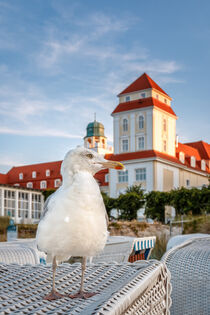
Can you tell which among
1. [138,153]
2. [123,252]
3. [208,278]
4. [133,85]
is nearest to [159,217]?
[138,153]

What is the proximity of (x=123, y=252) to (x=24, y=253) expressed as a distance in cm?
182

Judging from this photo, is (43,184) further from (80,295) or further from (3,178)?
(80,295)

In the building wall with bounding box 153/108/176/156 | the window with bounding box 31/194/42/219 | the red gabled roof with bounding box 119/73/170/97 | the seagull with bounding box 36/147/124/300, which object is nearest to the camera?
the seagull with bounding box 36/147/124/300

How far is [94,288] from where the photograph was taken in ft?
7.00

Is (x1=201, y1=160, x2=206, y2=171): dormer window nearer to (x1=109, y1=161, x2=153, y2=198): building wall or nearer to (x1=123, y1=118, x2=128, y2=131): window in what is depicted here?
(x1=109, y1=161, x2=153, y2=198): building wall

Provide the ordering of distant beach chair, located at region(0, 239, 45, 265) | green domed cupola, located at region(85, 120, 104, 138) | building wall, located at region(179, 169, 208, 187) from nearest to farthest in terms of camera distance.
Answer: distant beach chair, located at region(0, 239, 45, 265), building wall, located at region(179, 169, 208, 187), green domed cupola, located at region(85, 120, 104, 138)

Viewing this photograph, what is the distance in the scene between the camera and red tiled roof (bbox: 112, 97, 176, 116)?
41.5 m

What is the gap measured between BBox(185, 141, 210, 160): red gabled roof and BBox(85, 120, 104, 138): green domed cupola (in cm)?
1190

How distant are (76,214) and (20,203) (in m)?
45.5

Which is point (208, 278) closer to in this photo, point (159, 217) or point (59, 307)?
point (59, 307)

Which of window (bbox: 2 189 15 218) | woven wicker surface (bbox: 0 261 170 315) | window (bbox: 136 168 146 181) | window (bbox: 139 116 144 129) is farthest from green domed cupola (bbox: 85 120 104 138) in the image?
woven wicker surface (bbox: 0 261 170 315)

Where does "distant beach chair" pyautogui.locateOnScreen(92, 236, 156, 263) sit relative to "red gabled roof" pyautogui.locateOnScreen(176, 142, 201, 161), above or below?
below

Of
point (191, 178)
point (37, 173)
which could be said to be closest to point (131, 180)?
point (191, 178)

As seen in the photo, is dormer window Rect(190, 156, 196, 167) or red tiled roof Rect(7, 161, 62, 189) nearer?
dormer window Rect(190, 156, 196, 167)
